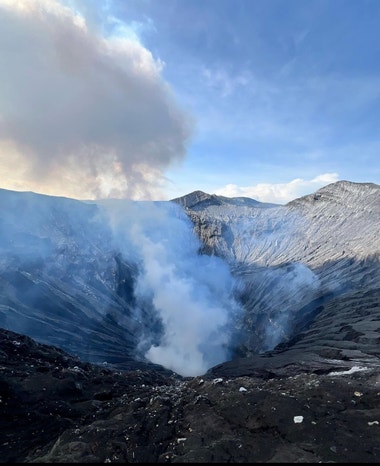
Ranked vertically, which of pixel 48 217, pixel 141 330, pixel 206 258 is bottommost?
pixel 141 330

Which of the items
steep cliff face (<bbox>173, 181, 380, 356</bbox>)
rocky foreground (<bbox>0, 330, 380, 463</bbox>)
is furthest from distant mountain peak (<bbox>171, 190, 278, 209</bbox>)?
rocky foreground (<bbox>0, 330, 380, 463</bbox>)

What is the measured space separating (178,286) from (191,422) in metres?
94.8

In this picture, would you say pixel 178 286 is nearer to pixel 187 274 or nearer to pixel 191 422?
pixel 187 274

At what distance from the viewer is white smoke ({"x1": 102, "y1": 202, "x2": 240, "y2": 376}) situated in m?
94.3

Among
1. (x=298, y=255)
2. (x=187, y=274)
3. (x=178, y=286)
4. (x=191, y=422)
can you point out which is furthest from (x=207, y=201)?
(x=191, y=422)

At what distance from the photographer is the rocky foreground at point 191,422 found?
1507cm

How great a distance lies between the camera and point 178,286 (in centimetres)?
11350

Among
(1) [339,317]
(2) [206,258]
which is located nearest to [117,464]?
(1) [339,317]

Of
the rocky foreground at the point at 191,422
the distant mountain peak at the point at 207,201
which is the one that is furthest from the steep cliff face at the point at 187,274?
the rocky foreground at the point at 191,422

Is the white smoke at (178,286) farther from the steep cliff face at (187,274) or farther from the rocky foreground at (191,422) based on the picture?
the rocky foreground at (191,422)

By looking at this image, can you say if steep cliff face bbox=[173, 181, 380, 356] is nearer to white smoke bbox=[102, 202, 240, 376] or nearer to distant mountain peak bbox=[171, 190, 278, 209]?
distant mountain peak bbox=[171, 190, 278, 209]

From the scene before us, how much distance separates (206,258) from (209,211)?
111 ft

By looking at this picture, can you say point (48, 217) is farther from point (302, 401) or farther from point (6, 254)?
point (302, 401)

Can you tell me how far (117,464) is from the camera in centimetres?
1470
